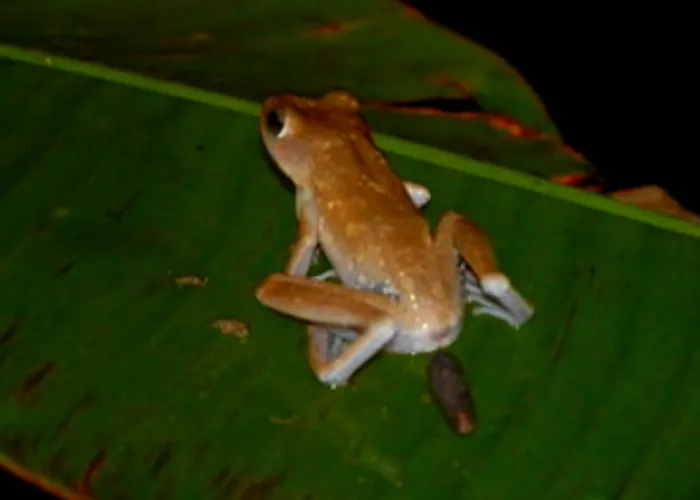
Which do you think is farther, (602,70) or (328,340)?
(602,70)

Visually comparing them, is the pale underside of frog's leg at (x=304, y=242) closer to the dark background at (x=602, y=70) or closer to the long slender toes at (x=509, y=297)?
the long slender toes at (x=509, y=297)

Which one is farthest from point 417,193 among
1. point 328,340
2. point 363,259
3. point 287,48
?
point 287,48

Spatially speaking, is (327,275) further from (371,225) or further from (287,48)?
(287,48)

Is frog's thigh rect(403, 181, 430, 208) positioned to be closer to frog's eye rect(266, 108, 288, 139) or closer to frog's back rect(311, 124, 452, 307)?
frog's back rect(311, 124, 452, 307)

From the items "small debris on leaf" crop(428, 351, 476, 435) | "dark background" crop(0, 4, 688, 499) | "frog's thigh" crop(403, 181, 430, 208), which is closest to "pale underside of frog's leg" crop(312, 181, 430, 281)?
"frog's thigh" crop(403, 181, 430, 208)

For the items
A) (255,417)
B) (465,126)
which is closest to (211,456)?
(255,417)

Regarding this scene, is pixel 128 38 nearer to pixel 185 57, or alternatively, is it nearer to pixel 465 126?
pixel 185 57

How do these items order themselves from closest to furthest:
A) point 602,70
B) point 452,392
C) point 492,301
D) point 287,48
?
point 452,392
point 492,301
point 287,48
point 602,70
